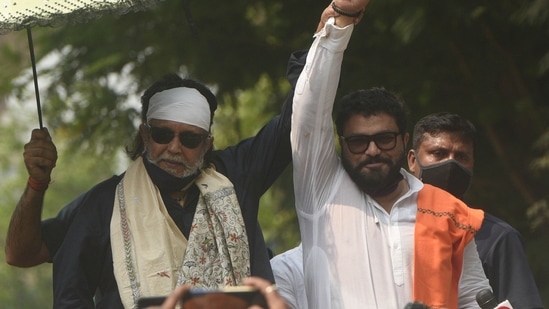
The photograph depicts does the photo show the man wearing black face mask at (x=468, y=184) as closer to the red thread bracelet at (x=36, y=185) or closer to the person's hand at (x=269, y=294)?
the red thread bracelet at (x=36, y=185)

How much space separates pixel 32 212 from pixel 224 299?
1749 millimetres

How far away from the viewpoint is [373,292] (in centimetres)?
491

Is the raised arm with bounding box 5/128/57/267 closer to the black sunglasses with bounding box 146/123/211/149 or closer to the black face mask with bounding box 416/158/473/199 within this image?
the black sunglasses with bounding box 146/123/211/149

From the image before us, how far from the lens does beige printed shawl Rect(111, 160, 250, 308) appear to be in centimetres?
495

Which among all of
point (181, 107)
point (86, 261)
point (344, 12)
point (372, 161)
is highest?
point (344, 12)

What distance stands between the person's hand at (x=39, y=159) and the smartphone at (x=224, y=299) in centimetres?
174

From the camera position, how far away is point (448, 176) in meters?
5.92

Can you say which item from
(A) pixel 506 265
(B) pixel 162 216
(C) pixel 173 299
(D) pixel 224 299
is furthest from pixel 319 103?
(C) pixel 173 299

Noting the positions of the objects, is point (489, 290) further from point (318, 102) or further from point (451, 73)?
point (451, 73)

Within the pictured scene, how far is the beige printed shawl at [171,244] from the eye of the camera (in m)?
4.95

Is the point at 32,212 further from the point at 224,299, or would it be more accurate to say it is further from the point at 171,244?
the point at 224,299

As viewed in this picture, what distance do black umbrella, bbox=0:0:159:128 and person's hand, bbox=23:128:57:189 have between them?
50 cm

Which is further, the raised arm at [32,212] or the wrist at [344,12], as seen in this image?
the raised arm at [32,212]

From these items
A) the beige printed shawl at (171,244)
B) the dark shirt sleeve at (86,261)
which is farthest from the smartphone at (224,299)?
the dark shirt sleeve at (86,261)
